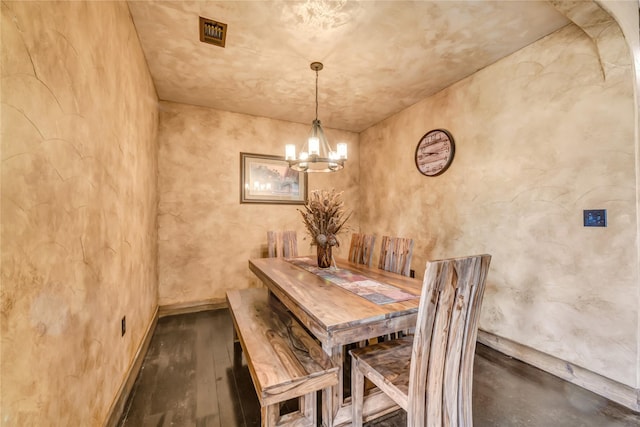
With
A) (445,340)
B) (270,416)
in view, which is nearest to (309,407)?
(270,416)

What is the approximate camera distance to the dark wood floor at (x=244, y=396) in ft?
5.03

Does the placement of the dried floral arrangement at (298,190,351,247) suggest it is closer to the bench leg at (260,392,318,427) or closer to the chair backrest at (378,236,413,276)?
the chair backrest at (378,236,413,276)

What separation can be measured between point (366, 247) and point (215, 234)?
2123mm

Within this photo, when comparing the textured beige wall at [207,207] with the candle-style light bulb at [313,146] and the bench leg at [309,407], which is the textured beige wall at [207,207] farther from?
the bench leg at [309,407]

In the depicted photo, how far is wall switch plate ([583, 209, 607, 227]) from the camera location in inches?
69.3

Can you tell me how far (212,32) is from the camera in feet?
6.60

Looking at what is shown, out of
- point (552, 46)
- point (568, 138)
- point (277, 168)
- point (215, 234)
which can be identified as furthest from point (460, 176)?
point (215, 234)

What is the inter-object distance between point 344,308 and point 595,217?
77.6 inches

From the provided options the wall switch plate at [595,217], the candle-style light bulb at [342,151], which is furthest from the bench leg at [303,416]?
the wall switch plate at [595,217]

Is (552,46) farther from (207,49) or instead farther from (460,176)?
(207,49)

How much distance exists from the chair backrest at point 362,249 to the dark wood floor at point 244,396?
4.14 ft

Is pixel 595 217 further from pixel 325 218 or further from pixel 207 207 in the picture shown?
pixel 207 207

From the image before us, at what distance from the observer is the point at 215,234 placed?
137 inches

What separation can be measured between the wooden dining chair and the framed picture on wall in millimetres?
2900
